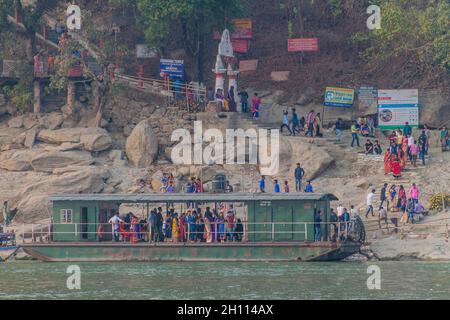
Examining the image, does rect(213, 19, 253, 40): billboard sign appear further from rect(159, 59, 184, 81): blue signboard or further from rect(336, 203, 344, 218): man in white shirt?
rect(336, 203, 344, 218): man in white shirt

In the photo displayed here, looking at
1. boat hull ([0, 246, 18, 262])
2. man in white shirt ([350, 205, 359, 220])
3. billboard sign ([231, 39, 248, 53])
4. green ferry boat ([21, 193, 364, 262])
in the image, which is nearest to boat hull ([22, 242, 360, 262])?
green ferry boat ([21, 193, 364, 262])

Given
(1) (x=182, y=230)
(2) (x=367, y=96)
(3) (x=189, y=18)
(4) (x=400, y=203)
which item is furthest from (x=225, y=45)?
(1) (x=182, y=230)

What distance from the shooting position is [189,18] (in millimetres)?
56031

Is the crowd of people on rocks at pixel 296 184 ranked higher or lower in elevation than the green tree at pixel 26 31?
lower

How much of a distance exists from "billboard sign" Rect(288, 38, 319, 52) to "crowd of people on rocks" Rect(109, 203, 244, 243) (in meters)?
14.6

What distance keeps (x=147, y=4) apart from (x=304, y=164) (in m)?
9.04

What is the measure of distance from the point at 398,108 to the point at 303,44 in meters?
5.08

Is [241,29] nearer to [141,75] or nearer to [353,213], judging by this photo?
[141,75]

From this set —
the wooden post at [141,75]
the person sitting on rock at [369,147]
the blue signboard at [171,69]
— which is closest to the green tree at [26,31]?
the wooden post at [141,75]

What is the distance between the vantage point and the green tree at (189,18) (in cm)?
5434

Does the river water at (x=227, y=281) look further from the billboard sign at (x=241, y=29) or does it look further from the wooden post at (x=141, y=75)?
the billboard sign at (x=241, y=29)

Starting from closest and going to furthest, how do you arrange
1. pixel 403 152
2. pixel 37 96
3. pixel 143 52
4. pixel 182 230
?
Answer: pixel 182 230 → pixel 403 152 → pixel 37 96 → pixel 143 52

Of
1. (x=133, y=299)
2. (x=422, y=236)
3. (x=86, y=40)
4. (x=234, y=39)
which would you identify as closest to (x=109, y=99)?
(x=86, y=40)

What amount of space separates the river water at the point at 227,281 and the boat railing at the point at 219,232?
3.67 feet
